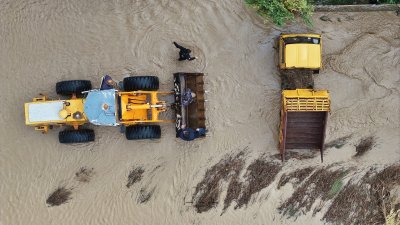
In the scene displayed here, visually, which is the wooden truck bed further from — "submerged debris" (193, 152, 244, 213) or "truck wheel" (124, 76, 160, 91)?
"truck wheel" (124, 76, 160, 91)

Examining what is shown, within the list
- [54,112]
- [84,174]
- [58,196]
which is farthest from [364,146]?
[58,196]

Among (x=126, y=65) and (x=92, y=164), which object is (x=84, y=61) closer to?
(x=126, y=65)

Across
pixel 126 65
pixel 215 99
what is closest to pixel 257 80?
pixel 215 99

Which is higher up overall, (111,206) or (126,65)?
(126,65)

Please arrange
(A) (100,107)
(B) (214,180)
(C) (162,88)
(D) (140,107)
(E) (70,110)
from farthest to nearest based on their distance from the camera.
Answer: (B) (214,180)
(C) (162,88)
(E) (70,110)
(D) (140,107)
(A) (100,107)

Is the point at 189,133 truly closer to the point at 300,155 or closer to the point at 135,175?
the point at 135,175

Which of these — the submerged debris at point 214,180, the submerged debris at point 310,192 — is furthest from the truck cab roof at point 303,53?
the submerged debris at point 310,192

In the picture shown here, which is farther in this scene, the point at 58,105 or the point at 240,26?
the point at 240,26

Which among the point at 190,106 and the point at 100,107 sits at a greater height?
the point at 100,107
